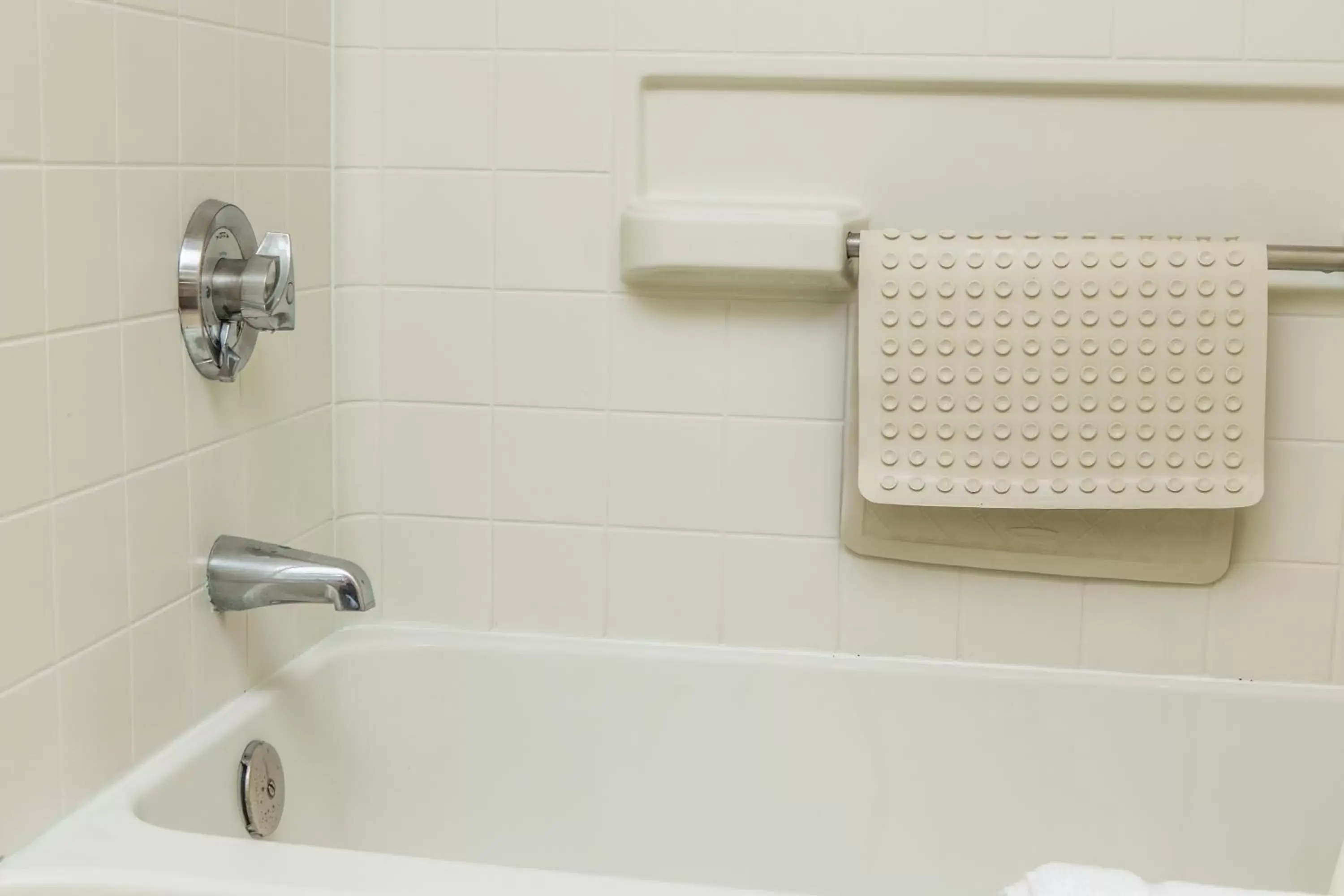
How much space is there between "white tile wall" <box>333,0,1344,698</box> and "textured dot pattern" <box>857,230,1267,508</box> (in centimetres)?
10

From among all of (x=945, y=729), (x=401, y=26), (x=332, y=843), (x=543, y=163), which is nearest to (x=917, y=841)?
(x=945, y=729)

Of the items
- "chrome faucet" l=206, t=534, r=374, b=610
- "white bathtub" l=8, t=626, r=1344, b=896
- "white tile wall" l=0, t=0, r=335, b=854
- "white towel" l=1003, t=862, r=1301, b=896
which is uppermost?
"white tile wall" l=0, t=0, r=335, b=854

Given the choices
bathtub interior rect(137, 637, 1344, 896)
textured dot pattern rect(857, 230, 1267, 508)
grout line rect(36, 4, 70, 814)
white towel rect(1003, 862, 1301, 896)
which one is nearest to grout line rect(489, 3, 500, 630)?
bathtub interior rect(137, 637, 1344, 896)

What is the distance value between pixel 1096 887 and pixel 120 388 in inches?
34.3

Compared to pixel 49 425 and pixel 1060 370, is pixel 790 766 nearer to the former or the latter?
pixel 1060 370

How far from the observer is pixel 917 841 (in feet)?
5.24

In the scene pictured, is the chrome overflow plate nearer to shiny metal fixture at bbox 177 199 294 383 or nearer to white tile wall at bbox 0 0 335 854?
white tile wall at bbox 0 0 335 854

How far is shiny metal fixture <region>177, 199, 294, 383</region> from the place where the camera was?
129 centimetres

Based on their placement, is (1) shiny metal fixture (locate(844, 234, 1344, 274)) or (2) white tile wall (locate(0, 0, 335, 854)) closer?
(2) white tile wall (locate(0, 0, 335, 854))

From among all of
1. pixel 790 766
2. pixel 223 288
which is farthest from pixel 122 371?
pixel 790 766

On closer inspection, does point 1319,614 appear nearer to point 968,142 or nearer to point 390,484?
point 968,142

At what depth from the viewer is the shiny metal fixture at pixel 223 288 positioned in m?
1.29

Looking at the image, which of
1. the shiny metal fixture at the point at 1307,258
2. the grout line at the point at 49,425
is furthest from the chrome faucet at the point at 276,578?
the shiny metal fixture at the point at 1307,258

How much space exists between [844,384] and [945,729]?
411mm
